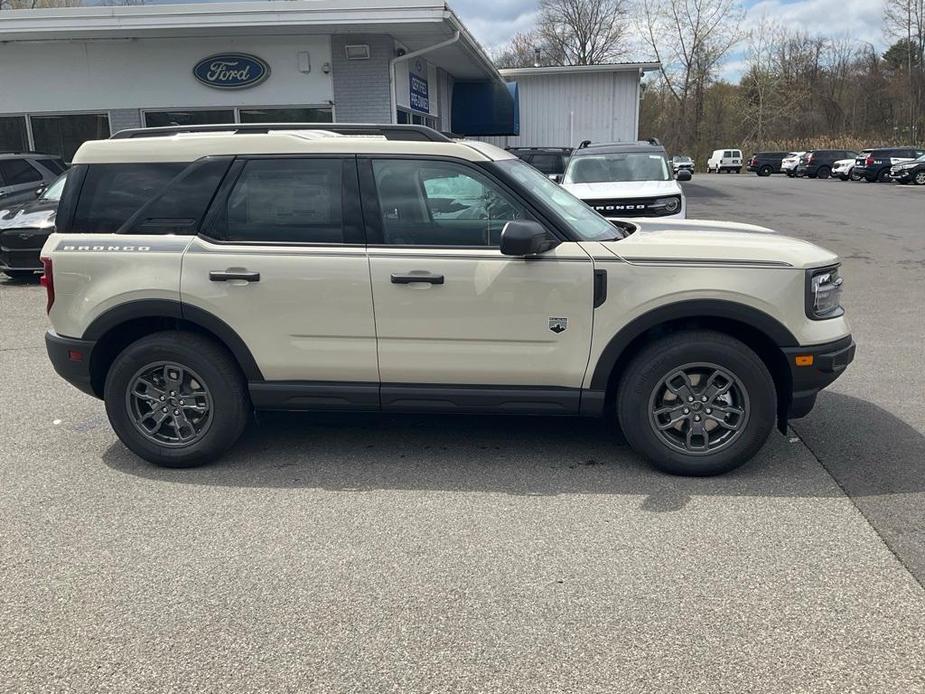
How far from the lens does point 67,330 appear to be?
4594 mm

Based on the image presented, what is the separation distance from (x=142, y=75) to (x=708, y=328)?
46.8 ft

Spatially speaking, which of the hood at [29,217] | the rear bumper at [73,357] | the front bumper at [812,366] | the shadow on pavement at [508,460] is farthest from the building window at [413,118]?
the front bumper at [812,366]

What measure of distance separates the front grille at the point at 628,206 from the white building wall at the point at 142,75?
263 inches

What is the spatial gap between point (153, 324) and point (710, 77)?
66934mm

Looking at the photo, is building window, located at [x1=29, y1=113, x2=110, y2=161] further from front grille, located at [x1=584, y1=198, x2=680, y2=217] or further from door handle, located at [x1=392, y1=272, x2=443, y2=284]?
door handle, located at [x1=392, y1=272, x2=443, y2=284]

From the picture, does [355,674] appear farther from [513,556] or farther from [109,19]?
[109,19]

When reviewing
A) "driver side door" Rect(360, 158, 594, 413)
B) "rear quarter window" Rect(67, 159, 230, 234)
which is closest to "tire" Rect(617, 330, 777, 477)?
"driver side door" Rect(360, 158, 594, 413)

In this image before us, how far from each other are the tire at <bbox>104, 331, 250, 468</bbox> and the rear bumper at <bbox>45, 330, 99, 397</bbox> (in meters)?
0.16

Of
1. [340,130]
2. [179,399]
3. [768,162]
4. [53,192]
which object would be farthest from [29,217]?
[768,162]

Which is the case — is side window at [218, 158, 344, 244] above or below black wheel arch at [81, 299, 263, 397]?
above

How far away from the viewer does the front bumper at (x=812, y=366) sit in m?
4.16

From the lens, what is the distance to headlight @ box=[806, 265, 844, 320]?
4.16 m

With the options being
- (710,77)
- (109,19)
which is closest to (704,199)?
(109,19)

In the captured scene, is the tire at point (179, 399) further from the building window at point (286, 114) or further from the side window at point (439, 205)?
the building window at point (286, 114)
